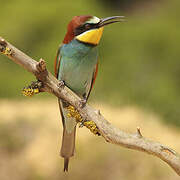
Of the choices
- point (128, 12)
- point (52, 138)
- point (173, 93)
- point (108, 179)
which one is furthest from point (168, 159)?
point (128, 12)

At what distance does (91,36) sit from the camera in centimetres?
213

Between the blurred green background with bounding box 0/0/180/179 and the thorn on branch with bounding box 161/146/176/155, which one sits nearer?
the thorn on branch with bounding box 161/146/176/155

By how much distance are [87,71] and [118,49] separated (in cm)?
323

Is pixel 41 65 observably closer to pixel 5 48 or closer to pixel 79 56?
pixel 5 48

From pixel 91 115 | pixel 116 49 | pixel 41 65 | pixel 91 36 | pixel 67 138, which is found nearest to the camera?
pixel 41 65

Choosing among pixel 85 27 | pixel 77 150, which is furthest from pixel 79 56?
pixel 77 150

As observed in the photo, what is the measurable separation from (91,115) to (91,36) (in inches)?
14.9

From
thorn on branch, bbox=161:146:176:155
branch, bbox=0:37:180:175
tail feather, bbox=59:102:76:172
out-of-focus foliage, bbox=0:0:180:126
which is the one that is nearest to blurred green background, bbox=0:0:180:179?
out-of-focus foliage, bbox=0:0:180:126

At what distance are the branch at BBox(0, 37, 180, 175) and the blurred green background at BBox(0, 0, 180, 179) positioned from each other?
185 centimetres

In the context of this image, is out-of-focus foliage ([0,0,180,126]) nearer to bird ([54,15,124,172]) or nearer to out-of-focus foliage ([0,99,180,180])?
out-of-focus foliage ([0,99,180,180])

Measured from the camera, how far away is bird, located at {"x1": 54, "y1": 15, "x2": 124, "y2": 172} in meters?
2.13

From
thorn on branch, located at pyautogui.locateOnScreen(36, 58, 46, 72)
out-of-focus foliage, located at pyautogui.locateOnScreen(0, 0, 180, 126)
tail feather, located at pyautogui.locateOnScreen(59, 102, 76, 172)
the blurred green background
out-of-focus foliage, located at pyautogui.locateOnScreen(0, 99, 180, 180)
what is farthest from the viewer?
out-of-focus foliage, located at pyautogui.locateOnScreen(0, 0, 180, 126)

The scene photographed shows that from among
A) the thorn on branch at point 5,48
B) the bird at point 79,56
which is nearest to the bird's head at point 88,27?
the bird at point 79,56

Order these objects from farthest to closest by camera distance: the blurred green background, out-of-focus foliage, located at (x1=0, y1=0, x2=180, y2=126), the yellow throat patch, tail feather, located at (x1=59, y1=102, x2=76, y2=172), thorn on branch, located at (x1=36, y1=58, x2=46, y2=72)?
1. out-of-focus foliage, located at (x1=0, y1=0, x2=180, y2=126)
2. the blurred green background
3. tail feather, located at (x1=59, y1=102, x2=76, y2=172)
4. the yellow throat patch
5. thorn on branch, located at (x1=36, y1=58, x2=46, y2=72)
